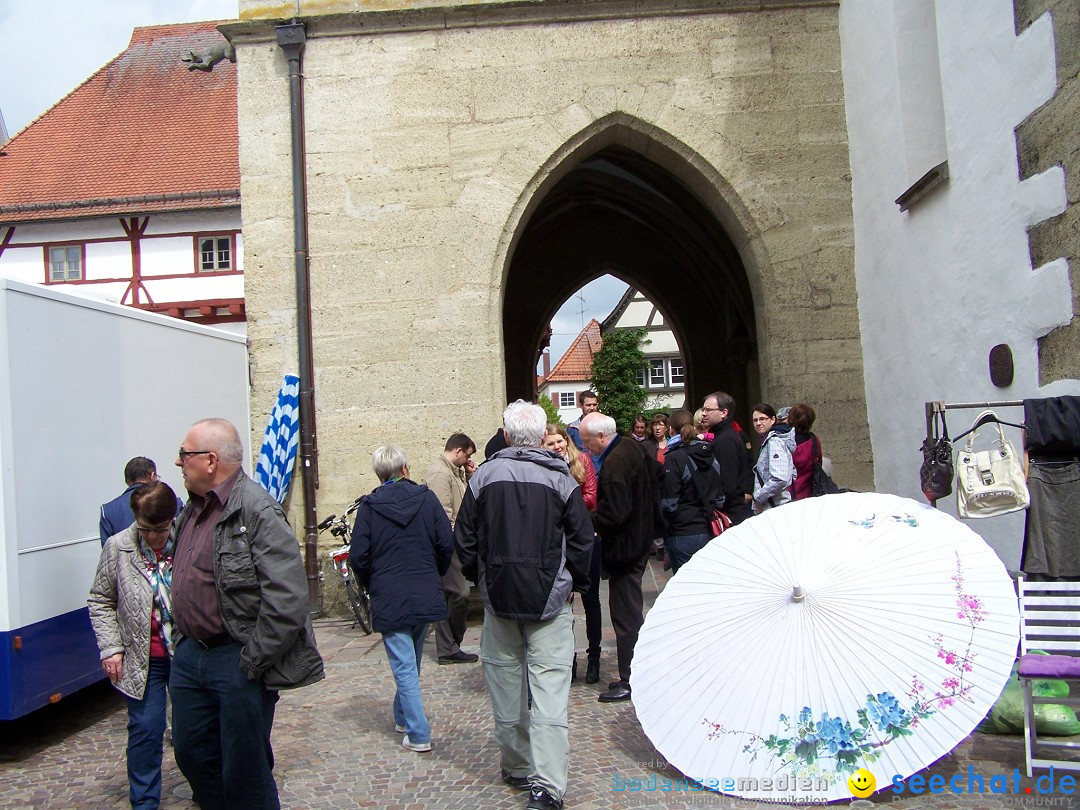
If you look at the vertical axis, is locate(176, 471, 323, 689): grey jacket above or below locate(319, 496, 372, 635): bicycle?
above

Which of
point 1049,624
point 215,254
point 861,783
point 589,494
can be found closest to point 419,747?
point 589,494

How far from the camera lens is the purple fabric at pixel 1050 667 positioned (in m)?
3.62

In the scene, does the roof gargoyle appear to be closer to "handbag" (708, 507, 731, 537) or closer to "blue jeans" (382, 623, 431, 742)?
"handbag" (708, 507, 731, 537)

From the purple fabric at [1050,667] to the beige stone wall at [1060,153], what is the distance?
155 centimetres

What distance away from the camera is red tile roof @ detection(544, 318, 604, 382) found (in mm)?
60000

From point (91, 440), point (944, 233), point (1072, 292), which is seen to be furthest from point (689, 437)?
point (91, 440)


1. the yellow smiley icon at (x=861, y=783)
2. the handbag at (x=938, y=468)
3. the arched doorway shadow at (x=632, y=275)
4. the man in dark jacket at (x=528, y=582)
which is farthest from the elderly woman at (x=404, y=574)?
the arched doorway shadow at (x=632, y=275)

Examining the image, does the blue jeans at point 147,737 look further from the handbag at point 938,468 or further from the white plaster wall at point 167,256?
the white plaster wall at point 167,256

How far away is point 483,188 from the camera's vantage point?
26.2ft

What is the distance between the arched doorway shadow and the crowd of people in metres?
8.13

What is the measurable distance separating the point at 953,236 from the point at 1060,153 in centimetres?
142

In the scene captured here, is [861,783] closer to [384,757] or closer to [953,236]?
[384,757]

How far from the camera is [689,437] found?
6617 millimetres

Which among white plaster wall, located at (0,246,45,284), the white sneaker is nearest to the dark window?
white plaster wall, located at (0,246,45,284)
